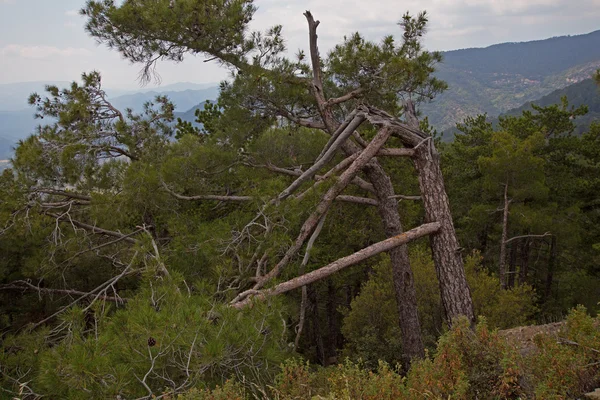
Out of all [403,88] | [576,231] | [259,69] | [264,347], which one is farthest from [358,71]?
[576,231]

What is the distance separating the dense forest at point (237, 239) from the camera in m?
2.29

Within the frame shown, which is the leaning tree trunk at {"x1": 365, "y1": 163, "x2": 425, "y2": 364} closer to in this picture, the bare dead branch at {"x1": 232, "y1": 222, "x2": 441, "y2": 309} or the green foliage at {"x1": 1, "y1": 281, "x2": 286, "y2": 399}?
the bare dead branch at {"x1": 232, "y1": 222, "x2": 441, "y2": 309}

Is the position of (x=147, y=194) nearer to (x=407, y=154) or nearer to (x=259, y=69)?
(x=259, y=69)

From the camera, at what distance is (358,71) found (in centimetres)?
605

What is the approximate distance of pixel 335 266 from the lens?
3990 millimetres

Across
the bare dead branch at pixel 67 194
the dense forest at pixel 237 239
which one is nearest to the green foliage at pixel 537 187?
the dense forest at pixel 237 239

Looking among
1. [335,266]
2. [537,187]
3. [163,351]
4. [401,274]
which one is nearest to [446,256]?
[335,266]

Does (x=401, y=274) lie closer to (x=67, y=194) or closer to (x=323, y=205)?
(x=323, y=205)

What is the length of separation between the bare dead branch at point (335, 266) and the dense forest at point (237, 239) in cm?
3

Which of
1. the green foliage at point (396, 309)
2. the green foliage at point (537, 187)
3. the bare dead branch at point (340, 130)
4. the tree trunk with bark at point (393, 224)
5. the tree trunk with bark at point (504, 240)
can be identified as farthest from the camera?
the green foliage at point (537, 187)

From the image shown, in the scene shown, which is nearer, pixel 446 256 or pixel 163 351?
pixel 163 351

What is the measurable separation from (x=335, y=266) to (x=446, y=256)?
1534 mm

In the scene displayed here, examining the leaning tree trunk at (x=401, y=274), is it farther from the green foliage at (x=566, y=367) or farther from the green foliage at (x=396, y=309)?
the green foliage at (x=396, y=309)

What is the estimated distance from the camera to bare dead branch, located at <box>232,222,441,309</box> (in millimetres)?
3189
